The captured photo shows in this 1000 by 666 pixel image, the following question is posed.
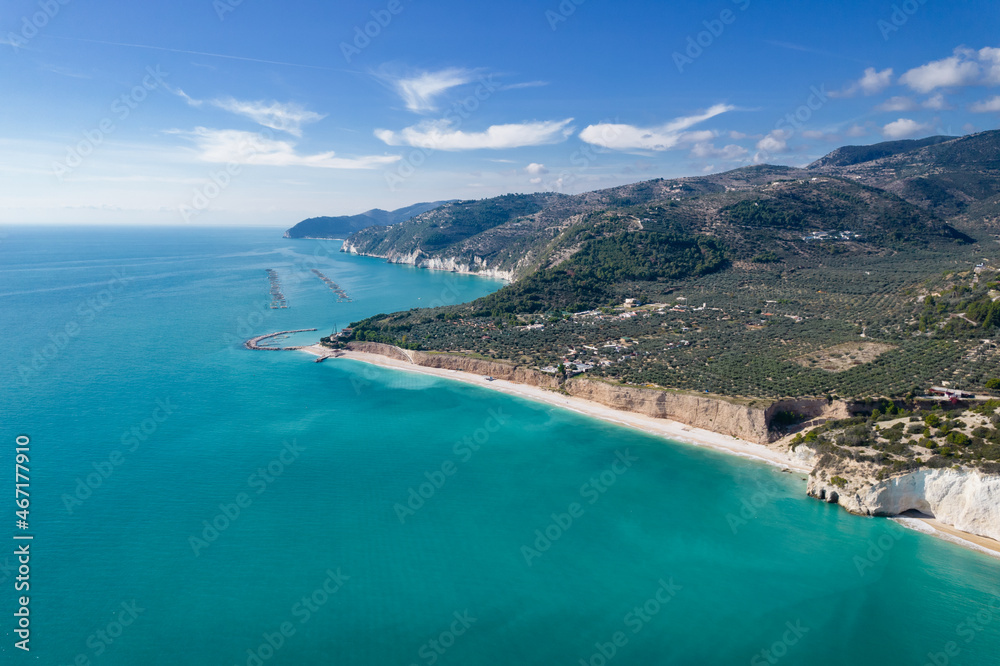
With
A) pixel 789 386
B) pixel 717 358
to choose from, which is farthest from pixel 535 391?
pixel 789 386

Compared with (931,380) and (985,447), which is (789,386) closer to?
(931,380)

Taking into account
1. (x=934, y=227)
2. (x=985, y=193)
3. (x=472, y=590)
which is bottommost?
(x=472, y=590)

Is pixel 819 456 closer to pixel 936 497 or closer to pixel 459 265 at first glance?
pixel 936 497

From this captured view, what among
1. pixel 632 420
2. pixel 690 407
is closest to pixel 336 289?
pixel 632 420

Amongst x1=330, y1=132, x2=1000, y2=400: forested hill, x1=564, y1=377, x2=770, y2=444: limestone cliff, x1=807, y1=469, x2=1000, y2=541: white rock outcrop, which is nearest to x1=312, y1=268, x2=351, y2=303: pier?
x1=330, y1=132, x2=1000, y2=400: forested hill

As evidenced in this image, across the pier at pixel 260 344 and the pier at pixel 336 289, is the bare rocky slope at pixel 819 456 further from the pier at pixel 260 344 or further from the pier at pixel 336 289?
the pier at pixel 336 289

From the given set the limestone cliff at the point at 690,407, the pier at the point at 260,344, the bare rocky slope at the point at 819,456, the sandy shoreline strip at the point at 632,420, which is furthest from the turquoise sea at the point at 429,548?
the pier at the point at 260,344

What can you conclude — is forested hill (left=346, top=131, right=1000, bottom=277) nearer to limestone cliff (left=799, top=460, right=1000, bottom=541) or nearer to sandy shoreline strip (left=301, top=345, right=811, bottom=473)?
sandy shoreline strip (left=301, top=345, right=811, bottom=473)

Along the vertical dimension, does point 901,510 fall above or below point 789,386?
below
